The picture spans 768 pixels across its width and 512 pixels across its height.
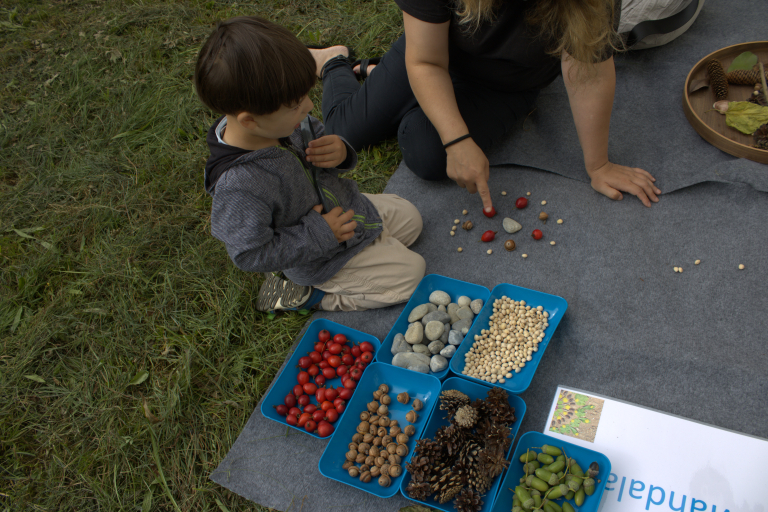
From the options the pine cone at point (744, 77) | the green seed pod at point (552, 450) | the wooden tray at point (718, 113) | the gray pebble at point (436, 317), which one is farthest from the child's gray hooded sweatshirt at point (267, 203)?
the pine cone at point (744, 77)

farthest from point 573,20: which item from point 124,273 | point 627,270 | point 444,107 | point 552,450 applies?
point 124,273

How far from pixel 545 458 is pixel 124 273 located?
5.02 ft

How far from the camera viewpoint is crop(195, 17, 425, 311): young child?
95 centimetres

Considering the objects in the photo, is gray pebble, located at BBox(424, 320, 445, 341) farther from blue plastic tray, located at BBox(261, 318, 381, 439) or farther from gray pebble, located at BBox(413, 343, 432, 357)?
blue plastic tray, located at BBox(261, 318, 381, 439)

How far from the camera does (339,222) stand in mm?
1260

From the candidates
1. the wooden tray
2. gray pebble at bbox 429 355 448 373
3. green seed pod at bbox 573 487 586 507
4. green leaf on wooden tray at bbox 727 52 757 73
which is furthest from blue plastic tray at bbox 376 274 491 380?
green leaf on wooden tray at bbox 727 52 757 73

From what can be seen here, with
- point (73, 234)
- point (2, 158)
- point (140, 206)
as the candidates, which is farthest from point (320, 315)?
point (2, 158)

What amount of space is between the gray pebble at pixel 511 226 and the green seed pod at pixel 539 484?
83 cm

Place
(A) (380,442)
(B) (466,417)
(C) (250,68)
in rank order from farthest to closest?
1. (A) (380,442)
2. (B) (466,417)
3. (C) (250,68)

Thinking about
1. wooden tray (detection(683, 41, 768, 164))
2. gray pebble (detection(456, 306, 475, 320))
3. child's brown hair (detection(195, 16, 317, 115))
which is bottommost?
gray pebble (detection(456, 306, 475, 320))

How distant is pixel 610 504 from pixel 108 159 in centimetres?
225

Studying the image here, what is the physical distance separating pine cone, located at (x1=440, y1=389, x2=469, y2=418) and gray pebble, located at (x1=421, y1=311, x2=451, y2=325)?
10.1 inches

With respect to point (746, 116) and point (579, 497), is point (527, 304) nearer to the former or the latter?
point (579, 497)

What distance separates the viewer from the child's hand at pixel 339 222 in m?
1.26
